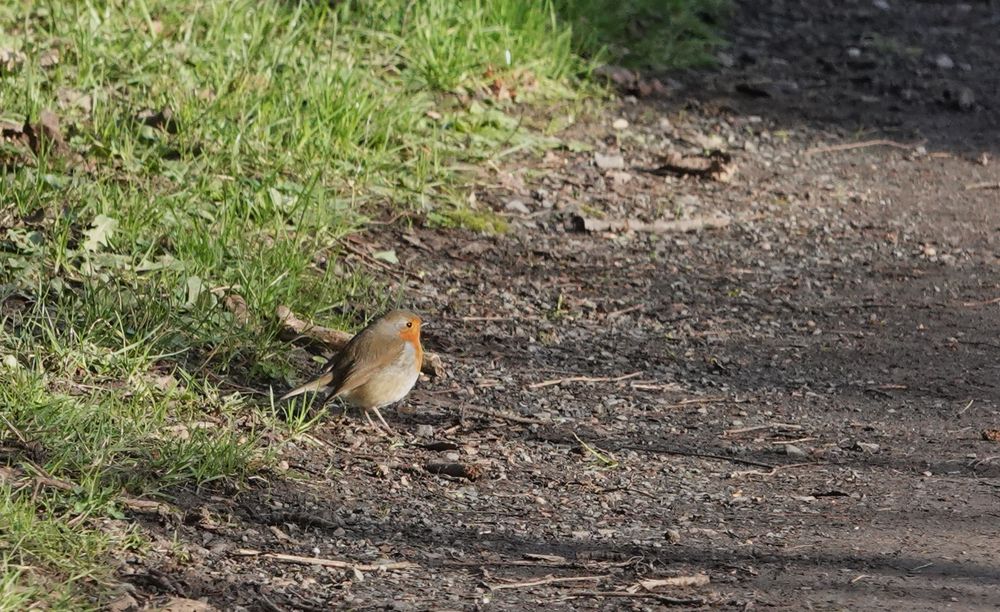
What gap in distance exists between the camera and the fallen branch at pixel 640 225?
6.80 m

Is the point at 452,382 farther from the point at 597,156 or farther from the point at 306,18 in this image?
the point at 306,18

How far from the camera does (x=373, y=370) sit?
4609 millimetres

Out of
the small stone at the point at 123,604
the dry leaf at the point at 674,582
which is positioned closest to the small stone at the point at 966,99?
the dry leaf at the point at 674,582

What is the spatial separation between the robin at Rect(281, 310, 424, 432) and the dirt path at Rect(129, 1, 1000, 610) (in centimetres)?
16

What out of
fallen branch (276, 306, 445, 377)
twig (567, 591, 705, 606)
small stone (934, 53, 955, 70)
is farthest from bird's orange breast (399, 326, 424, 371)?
small stone (934, 53, 955, 70)

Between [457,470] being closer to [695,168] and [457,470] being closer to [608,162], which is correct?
[608,162]

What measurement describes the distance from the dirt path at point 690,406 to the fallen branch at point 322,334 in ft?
0.23

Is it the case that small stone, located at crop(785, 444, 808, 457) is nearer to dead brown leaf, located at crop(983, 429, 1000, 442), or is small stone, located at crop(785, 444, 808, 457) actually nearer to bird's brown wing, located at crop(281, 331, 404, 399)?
dead brown leaf, located at crop(983, 429, 1000, 442)

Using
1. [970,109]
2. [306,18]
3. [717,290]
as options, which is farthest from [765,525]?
[970,109]

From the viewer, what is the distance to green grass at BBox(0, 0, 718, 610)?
4.12 meters

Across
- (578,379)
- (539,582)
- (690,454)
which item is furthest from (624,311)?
(539,582)

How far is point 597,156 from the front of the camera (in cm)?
753

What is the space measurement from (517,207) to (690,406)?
206 centimetres

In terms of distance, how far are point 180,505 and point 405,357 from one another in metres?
1.03
